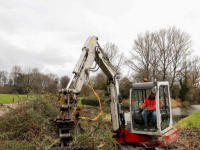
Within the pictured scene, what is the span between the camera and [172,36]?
28.8m

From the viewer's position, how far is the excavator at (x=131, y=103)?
4910mm

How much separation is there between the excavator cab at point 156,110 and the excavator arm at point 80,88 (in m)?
0.57

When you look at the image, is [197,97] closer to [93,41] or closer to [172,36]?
[172,36]

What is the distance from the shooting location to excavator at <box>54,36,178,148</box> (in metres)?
4.91

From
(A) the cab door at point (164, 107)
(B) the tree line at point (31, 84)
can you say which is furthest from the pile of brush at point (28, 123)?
(A) the cab door at point (164, 107)

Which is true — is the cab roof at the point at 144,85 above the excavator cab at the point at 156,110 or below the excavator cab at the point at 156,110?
above

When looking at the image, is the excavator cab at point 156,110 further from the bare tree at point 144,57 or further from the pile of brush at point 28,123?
the bare tree at point 144,57

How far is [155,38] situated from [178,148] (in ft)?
81.2

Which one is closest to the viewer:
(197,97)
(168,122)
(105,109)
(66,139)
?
(66,139)

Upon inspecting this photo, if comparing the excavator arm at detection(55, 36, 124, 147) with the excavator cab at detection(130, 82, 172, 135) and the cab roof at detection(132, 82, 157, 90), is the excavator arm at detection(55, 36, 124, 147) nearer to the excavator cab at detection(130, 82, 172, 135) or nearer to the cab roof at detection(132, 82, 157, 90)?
the excavator cab at detection(130, 82, 172, 135)

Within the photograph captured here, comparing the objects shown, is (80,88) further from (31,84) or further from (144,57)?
(144,57)

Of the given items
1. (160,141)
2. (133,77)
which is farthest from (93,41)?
(133,77)

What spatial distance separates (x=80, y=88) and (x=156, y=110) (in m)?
2.32

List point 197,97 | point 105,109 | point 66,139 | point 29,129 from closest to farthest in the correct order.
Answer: point 66,139 < point 105,109 < point 29,129 < point 197,97
